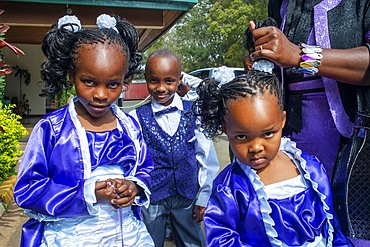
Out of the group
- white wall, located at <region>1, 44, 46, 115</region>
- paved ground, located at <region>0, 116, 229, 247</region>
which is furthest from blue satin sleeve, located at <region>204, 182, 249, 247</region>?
white wall, located at <region>1, 44, 46, 115</region>

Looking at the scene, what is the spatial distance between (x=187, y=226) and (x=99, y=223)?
1324mm

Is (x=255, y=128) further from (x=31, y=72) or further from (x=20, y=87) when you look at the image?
(x=31, y=72)

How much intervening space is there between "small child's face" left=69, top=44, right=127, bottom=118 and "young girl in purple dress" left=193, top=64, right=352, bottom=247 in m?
0.46

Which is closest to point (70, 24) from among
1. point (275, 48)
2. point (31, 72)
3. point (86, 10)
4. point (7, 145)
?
point (275, 48)

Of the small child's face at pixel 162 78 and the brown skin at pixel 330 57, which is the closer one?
the brown skin at pixel 330 57

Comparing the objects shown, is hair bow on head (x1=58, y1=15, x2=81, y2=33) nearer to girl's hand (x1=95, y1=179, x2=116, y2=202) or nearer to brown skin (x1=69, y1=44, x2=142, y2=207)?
brown skin (x1=69, y1=44, x2=142, y2=207)

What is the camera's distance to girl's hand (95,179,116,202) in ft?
5.90

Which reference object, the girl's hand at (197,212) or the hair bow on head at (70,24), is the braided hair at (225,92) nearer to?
the hair bow on head at (70,24)

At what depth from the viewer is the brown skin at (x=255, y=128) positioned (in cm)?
155

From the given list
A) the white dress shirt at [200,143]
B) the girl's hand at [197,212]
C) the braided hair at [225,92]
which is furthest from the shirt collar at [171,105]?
the braided hair at [225,92]

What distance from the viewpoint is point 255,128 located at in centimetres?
154

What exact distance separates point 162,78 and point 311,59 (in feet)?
5.51

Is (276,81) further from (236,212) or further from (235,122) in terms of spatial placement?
(236,212)

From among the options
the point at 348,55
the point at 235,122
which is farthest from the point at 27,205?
the point at 348,55
